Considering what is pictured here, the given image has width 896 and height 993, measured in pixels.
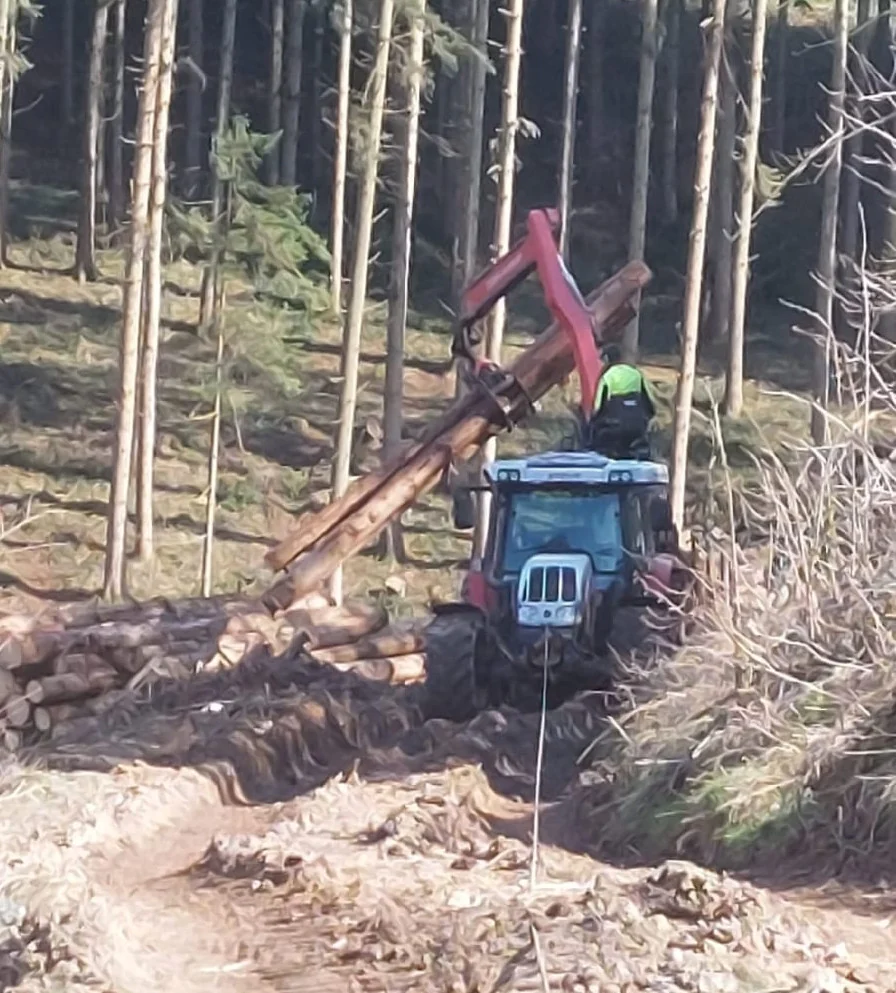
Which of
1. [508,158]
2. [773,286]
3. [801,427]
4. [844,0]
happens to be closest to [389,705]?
[508,158]

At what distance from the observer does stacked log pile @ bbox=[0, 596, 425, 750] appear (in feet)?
46.0

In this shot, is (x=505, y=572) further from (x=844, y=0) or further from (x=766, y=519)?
(x=844, y=0)

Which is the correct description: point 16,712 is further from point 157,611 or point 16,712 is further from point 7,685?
point 157,611

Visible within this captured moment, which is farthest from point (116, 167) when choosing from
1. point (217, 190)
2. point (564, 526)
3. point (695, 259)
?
point (564, 526)

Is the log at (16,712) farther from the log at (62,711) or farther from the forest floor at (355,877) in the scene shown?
the forest floor at (355,877)

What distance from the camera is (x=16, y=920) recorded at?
7250 millimetres

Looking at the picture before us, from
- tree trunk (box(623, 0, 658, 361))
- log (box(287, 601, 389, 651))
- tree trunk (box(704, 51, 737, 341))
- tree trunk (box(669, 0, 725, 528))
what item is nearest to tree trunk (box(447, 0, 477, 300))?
tree trunk (box(623, 0, 658, 361))

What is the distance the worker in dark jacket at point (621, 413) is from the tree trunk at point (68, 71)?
116ft

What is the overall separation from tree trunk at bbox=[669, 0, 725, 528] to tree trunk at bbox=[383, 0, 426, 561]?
398 centimetres

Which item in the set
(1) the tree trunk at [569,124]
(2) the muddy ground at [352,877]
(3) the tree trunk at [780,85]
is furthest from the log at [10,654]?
(3) the tree trunk at [780,85]

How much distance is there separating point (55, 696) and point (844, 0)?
70.3ft

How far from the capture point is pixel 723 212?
35.8 m

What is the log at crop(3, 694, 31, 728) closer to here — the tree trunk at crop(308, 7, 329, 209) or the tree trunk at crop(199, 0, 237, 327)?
the tree trunk at crop(199, 0, 237, 327)

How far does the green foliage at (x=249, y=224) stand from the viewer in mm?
25797
